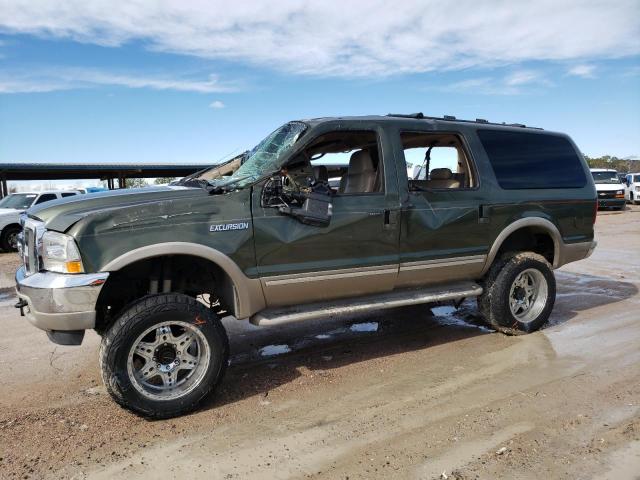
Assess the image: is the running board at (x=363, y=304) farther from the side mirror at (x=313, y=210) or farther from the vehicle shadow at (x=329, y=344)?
the side mirror at (x=313, y=210)

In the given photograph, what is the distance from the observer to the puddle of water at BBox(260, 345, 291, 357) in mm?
5066

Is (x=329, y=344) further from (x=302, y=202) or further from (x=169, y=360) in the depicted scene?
(x=169, y=360)

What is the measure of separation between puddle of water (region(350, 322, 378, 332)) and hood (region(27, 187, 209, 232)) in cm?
268

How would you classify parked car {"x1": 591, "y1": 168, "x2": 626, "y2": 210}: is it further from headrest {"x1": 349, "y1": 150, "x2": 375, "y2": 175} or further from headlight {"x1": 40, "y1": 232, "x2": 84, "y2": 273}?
headlight {"x1": 40, "y1": 232, "x2": 84, "y2": 273}

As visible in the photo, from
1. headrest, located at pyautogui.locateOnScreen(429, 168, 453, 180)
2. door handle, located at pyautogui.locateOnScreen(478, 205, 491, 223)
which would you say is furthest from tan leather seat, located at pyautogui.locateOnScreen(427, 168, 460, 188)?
door handle, located at pyautogui.locateOnScreen(478, 205, 491, 223)

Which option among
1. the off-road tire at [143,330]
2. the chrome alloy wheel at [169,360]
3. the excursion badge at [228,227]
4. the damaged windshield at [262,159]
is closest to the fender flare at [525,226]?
the damaged windshield at [262,159]

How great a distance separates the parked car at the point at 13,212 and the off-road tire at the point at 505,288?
12.8m

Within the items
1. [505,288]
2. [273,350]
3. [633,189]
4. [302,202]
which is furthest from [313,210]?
[633,189]

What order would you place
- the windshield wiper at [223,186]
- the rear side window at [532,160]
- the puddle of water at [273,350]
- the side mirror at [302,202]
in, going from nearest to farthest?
the windshield wiper at [223,186]
the side mirror at [302,202]
the puddle of water at [273,350]
the rear side window at [532,160]

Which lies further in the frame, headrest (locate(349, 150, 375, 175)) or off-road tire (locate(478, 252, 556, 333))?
off-road tire (locate(478, 252, 556, 333))

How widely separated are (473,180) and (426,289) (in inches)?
48.7

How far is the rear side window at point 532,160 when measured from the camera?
536cm

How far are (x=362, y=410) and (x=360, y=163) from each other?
7.90 ft

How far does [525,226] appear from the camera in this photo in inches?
214
